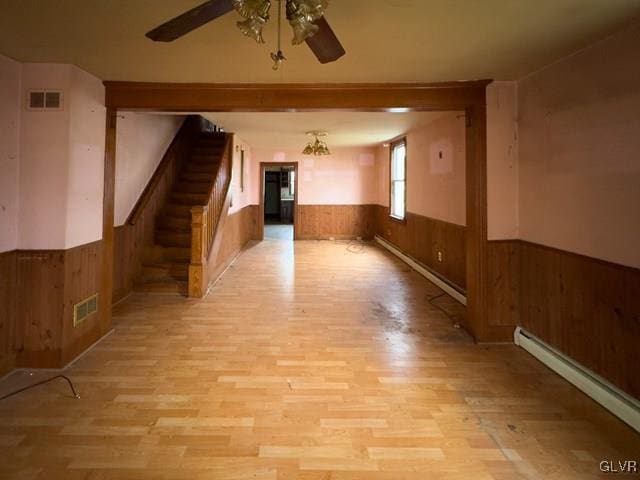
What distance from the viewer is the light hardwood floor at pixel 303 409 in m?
1.75

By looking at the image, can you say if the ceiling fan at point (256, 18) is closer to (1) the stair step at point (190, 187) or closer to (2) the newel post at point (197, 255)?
(2) the newel post at point (197, 255)

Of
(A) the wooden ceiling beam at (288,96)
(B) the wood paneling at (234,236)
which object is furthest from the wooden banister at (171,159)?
(A) the wooden ceiling beam at (288,96)

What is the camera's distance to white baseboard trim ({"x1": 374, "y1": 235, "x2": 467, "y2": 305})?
14.4 feet

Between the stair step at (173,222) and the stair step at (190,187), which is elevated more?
the stair step at (190,187)

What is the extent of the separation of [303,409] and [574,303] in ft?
6.57

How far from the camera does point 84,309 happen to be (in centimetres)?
299

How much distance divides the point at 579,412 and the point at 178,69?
3.56 meters

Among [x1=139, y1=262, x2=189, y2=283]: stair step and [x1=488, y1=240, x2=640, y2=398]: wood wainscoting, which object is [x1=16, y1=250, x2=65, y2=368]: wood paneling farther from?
[x1=488, y1=240, x2=640, y2=398]: wood wainscoting

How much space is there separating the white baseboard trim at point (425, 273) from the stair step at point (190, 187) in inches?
143

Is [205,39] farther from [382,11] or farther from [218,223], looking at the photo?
[218,223]

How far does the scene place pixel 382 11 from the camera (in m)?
1.96

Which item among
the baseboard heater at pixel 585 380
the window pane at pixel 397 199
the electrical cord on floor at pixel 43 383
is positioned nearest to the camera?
the baseboard heater at pixel 585 380

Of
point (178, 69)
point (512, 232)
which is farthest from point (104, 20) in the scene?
point (512, 232)

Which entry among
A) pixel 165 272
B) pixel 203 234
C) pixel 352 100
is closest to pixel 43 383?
pixel 203 234
